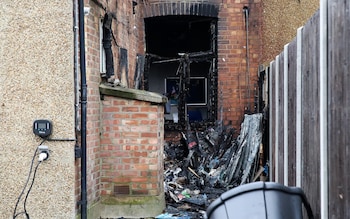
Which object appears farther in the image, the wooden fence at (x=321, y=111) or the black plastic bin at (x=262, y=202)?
the black plastic bin at (x=262, y=202)

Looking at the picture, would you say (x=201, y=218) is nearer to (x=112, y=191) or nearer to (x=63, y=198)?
(x=112, y=191)

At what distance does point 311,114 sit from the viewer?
3688 mm

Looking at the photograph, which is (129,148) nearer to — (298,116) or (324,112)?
(298,116)

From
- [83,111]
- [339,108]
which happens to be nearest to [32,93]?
[83,111]

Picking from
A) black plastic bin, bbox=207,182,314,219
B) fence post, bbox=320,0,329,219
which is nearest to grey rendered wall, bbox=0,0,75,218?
black plastic bin, bbox=207,182,314,219

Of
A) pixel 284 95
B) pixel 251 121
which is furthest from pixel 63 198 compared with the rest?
pixel 251 121

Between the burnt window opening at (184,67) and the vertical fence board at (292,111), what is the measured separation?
15.4 feet

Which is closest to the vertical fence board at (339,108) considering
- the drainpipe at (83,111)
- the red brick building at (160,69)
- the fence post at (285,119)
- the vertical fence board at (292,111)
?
the vertical fence board at (292,111)

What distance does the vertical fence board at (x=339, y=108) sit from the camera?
263cm

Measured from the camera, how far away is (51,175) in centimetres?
512

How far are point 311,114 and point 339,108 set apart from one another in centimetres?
89

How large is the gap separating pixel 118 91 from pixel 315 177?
124 inches

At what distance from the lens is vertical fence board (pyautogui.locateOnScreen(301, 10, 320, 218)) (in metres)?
3.49

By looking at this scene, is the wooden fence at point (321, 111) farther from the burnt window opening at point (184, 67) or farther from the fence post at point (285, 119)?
the burnt window opening at point (184, 67)
